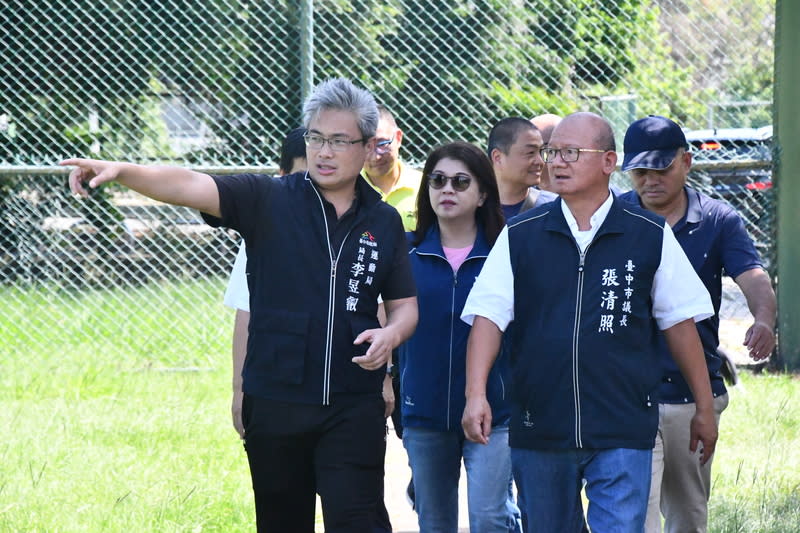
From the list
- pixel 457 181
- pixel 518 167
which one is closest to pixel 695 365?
pixel 457 181

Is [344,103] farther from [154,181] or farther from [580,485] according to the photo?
[580,485]

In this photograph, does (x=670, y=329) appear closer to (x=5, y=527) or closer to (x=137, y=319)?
(x=5, y=527)

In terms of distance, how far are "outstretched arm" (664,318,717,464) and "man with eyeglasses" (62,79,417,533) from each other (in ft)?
2.99

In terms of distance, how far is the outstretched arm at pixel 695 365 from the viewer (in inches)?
148

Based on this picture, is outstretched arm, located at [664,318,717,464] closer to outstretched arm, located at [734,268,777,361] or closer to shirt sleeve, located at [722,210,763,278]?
outstretched arm, located at [734,268,777,361]

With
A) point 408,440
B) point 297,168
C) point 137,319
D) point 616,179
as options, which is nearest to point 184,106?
point 137,319

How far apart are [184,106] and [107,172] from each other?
7477 millimetres

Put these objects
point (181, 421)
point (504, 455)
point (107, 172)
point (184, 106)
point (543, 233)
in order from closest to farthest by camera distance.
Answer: point (107, 172), point (543, 233), point (504, 455), point (181, 421), point (184, 106)

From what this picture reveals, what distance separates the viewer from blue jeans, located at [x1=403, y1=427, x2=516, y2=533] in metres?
4.16

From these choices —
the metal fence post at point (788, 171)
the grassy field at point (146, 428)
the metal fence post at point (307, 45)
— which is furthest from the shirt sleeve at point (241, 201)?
the metal fence post at point (788, 171)

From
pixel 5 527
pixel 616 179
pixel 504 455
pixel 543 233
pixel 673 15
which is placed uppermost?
pixel 673 15

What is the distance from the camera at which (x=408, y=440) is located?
14.2 ft

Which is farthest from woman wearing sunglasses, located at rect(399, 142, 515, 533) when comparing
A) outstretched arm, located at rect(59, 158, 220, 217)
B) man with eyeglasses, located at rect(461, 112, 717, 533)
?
outstretched arm, located at rect(59, 158, 220, 217)

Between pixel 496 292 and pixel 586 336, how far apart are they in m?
0.34
